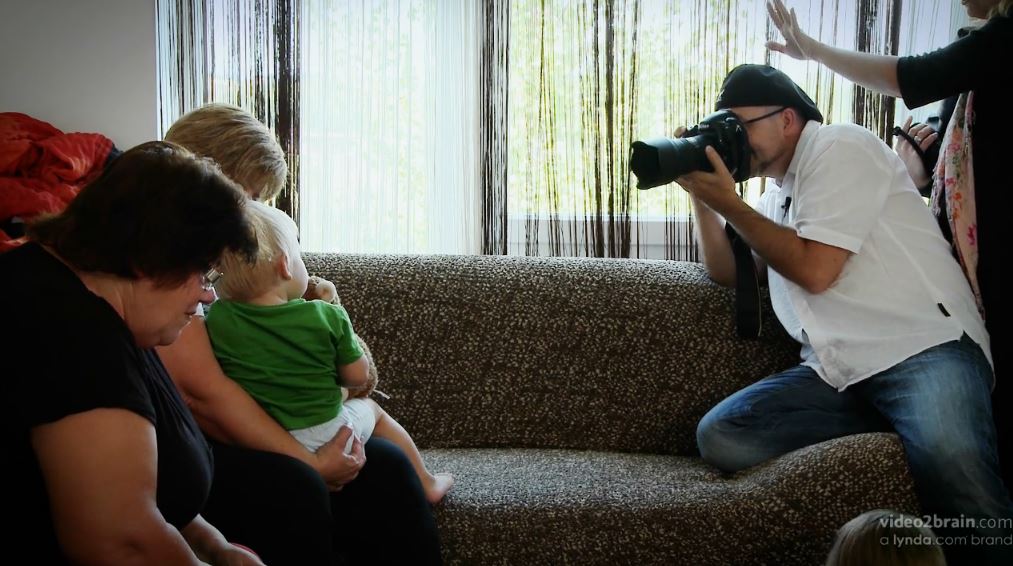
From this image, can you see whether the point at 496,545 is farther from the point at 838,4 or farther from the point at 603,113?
the point at 838,4

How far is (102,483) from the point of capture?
33.0 inches

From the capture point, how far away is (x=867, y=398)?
5.60 ft

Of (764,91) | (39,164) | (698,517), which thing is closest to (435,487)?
(698,517)

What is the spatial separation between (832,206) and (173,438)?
1279mm

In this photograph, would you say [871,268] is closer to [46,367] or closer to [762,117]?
[762,117]

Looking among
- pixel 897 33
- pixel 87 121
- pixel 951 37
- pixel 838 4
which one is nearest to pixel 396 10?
pixel 87 121

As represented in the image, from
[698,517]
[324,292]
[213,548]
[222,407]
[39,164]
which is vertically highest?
[39,164]

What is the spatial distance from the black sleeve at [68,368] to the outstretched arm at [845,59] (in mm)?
1548

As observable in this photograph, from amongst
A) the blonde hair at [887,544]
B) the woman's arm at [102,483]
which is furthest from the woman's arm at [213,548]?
the blonde hair at [887,544]

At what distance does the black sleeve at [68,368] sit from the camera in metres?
0.83

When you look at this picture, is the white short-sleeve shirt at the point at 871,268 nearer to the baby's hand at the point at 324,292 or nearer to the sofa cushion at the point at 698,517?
the sofa cushion at the point at 698,517

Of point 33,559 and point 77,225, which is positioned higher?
point 77,225

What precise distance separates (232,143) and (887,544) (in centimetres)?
115

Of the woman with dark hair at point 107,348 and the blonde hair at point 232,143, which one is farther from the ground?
the blonde hair at point 232,143
